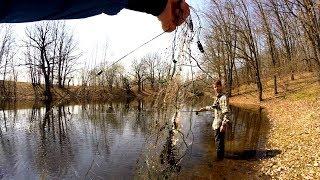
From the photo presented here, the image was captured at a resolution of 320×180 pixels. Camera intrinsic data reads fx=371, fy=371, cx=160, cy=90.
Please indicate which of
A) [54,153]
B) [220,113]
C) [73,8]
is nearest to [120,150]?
[54,153]

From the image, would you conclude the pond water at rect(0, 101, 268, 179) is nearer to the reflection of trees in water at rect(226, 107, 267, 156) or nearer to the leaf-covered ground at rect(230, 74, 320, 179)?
the reflection of trees in water at rect(226, 107, 267, 156)

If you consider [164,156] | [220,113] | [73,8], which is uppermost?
[73,8]

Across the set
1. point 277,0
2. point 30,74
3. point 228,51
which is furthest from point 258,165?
point 30,74

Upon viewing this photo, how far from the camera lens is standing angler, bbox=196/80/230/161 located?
33.6 feet

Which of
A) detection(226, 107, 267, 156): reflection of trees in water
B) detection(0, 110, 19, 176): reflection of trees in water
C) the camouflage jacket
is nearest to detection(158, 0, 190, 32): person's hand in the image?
the camouflage jacket

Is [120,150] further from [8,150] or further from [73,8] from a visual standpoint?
[73,8]

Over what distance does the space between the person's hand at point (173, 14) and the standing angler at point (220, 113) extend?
25.6ft

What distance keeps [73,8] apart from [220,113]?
9.33m

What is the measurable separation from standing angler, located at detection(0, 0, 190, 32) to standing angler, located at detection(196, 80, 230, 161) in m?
8.00

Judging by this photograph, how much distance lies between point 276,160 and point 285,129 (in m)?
5.98

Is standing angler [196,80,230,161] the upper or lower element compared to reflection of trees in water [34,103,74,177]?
upper

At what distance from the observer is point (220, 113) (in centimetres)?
1059

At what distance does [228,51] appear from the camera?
132 ft

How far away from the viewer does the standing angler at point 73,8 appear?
1.41 metres
